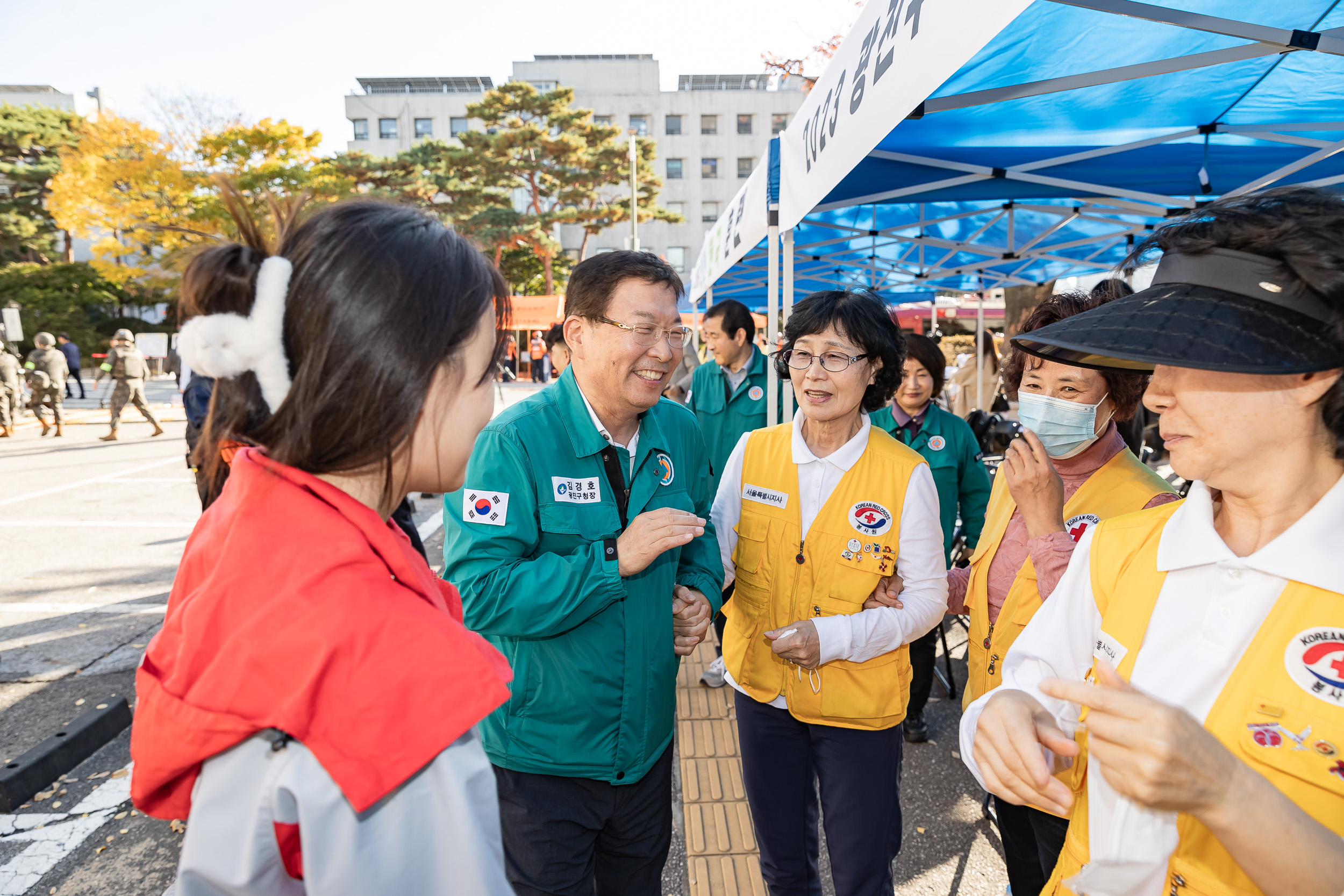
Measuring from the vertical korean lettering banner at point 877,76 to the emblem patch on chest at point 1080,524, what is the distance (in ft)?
→ 4.00

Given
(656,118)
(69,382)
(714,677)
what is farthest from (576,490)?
(656,118)

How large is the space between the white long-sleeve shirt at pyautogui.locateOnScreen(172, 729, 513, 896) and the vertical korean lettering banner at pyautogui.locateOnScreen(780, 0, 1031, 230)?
1674mm

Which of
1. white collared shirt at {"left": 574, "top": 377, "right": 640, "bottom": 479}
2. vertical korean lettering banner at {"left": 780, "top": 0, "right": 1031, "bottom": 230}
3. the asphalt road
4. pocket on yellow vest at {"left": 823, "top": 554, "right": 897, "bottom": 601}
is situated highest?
vertical korean lettering banner at {"left": 780, "top": 0, "right": 1031, "bottom": 230}

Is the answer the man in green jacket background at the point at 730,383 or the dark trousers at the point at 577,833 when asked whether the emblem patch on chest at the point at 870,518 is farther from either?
the man in green jacket background at the point at 730,383

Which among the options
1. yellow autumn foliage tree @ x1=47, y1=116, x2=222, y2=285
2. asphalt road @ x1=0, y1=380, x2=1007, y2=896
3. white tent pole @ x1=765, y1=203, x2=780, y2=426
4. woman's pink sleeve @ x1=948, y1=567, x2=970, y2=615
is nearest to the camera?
woman's pink sleeve @ x1=948, y1=567, x2=970, y2=615

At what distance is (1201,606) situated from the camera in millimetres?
1085

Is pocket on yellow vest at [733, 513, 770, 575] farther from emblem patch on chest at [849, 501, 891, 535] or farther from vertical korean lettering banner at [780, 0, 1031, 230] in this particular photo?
vertical korean lettering banner at [780, 0, 1031, 230]

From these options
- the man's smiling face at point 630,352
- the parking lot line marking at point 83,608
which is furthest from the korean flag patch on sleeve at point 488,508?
the parking lot line marking at point 83,608

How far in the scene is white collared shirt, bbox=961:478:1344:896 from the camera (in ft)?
3.27

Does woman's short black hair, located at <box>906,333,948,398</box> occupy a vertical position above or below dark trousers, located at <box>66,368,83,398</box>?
above

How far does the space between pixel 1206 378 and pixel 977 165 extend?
141 inches

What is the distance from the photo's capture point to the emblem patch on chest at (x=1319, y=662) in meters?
0.96

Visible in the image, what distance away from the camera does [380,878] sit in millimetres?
821

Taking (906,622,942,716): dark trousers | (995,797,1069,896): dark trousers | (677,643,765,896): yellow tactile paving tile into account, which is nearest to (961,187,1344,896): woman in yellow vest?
(995,797,1069,896): dark trousers
